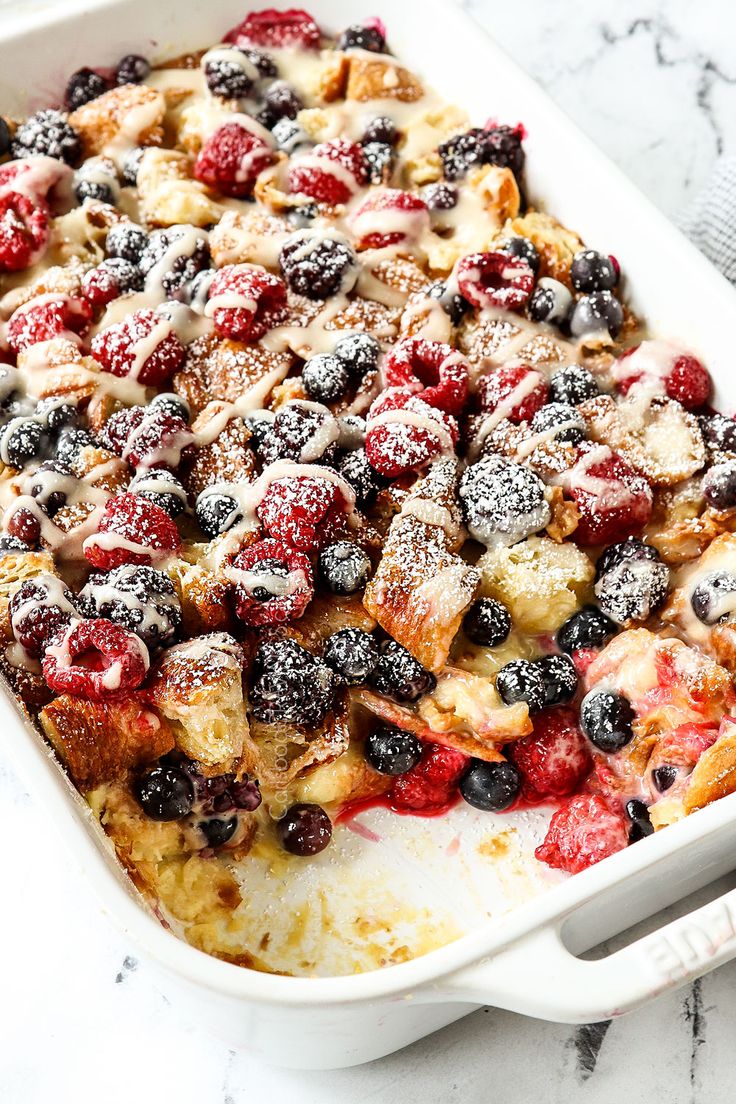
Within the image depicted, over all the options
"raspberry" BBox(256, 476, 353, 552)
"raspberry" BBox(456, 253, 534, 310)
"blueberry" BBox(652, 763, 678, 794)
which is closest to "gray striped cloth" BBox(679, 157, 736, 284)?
"raspberry" BBox(456, 253, 534, 310)

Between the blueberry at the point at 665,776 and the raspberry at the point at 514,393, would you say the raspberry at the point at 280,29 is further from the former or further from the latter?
the blueberry at the point at 665,776

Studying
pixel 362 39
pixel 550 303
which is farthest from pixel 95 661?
pixel 362 39

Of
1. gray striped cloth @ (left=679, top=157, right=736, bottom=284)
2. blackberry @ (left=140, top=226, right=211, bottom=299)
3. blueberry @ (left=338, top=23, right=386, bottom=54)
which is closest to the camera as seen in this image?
blackberry @ (left=140, top=226, right=211, bottom=299)

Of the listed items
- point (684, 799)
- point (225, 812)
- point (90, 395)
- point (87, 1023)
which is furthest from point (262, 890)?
point (90, 395)

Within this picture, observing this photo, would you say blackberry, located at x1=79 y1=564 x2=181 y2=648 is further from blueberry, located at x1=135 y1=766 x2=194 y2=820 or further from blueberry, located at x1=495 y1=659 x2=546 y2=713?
blueberry, located at x1=495 y1=659 x2=546 y2=713

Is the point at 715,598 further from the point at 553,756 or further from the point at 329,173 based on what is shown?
the point at 329,173

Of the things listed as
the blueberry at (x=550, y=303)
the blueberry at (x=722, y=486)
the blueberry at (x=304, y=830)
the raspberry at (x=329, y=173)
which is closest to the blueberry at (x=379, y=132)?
the raspberry at (x=329, y=173)
